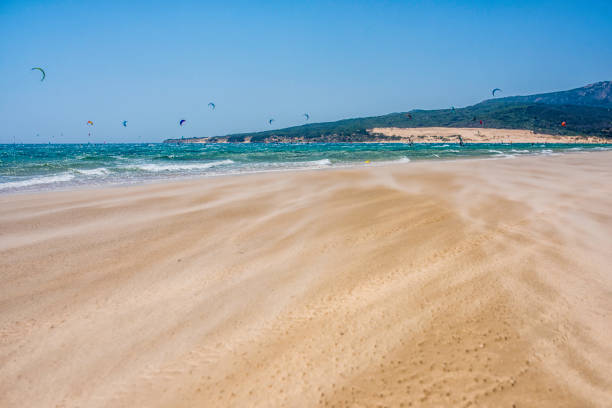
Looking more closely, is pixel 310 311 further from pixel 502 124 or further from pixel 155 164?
pixel 502 124

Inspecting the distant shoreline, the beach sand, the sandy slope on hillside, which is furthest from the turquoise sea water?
the sandy slope on hillside

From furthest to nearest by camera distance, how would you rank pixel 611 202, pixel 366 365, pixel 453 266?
pixel 611 202 → pixel 453 266 → pixel 366 365

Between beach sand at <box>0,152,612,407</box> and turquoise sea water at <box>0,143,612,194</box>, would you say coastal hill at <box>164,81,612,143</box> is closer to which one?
turquoise sea water at <box>0,143,612,194</box>

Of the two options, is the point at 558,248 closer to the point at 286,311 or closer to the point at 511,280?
the point at 511,280

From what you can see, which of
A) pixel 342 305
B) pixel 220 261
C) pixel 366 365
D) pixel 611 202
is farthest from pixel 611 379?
pixel 611 202

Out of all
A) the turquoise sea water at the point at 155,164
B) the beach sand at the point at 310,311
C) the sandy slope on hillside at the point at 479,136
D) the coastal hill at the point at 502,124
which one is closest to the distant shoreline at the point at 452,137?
the sandy slope on hillside at the point at 479,136

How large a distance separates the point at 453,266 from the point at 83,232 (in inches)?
268

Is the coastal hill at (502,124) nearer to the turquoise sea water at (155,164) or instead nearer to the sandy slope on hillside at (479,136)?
the sandy slope on hillside at (479,136)

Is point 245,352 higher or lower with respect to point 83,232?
lower

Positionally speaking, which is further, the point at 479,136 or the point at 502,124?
the point at 502,124

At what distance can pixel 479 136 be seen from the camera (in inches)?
3708

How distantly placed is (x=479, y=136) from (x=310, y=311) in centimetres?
10685

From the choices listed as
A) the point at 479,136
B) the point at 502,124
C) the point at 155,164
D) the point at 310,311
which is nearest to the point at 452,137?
the point at 479,136

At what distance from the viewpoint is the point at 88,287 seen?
4098 millimetres
